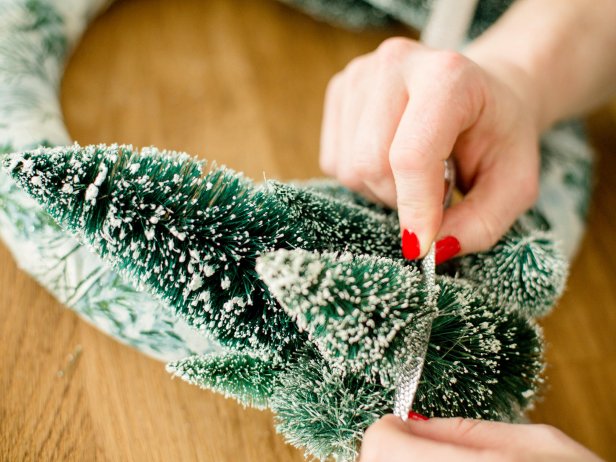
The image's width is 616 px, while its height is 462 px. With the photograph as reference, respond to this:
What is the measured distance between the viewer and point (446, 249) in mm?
387

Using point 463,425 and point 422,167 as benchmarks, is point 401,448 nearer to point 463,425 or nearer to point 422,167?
point 463,425

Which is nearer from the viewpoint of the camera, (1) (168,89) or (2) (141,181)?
(2) (141,181)

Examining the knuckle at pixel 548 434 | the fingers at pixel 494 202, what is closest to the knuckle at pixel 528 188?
the fingers at pixel 494 202

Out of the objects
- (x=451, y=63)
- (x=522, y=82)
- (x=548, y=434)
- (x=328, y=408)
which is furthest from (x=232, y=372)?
(x=522, y=82)

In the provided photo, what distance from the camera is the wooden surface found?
39 centimetres

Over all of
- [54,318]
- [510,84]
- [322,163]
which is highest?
[510,84]

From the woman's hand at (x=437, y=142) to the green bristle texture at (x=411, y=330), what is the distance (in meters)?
0.07

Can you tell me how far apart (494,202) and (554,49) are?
21 centimetres

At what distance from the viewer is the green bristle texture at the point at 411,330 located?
246 millimetres

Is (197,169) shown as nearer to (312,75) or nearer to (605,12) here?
(312,75)

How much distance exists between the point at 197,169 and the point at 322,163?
9.7 inches

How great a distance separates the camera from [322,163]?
524 mm

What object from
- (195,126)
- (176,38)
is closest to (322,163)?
(195,126)

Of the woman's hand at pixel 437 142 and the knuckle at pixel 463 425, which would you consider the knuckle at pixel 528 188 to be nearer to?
the woman's hand at pixel 437 142
